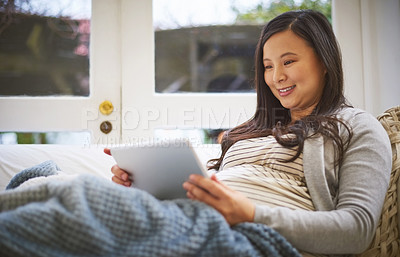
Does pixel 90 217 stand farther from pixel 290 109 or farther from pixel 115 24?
pixel 115 24

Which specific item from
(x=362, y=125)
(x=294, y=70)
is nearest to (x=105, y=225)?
(x=362, y=125)

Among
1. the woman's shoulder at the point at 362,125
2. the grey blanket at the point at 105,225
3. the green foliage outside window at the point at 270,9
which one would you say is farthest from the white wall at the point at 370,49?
the grey blanket at the point at 105,225

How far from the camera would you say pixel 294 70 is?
1.23 meters

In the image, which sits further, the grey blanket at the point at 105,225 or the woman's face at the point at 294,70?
the woman's face at the point at 294,70

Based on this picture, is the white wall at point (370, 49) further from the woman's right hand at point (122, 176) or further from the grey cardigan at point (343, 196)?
the woman's right hand at point (122, 176)

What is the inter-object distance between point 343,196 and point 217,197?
313 mm

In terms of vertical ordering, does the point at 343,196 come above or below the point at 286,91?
below

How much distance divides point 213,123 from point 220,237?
50.1 inches

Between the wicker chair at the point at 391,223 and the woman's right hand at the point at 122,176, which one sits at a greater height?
the woman's right hand at the point at 122,176

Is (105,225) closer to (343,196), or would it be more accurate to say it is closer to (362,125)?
Result: (343,196)

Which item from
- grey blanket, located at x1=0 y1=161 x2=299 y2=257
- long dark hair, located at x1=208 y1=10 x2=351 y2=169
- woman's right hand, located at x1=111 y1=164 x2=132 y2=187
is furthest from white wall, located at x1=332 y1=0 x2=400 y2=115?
grey blanket, located at x1=0 y1=161 x2=299 y2=257

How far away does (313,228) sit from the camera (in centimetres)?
84

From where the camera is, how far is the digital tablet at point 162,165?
0.78 meters

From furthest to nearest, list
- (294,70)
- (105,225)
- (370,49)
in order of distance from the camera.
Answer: (370,49) < (294,70) < (105,225)
